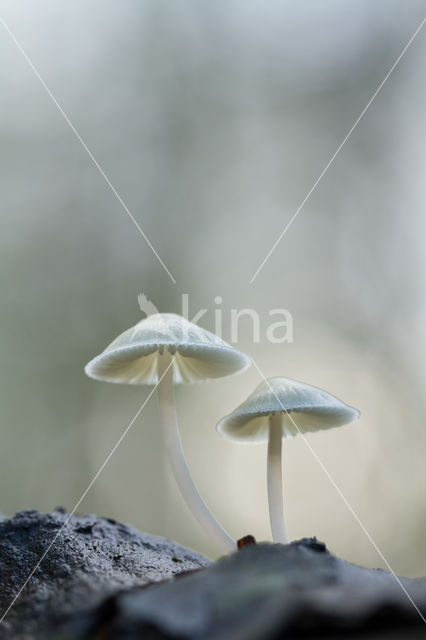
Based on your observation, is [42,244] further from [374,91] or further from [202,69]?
[374,91]

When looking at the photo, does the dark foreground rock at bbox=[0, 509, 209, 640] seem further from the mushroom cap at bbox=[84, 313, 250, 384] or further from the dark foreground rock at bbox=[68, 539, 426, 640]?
the mushroom cap at bbox=[84, 313, 250, 384]

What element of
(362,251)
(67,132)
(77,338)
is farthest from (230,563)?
(67,132)

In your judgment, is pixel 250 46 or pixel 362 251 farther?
pixel 250 46

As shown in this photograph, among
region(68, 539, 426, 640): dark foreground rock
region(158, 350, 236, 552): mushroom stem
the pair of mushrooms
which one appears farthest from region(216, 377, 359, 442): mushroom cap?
region(68, 539, 426, 640): dark foreground rock

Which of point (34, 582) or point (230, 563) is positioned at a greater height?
point (230, 563)

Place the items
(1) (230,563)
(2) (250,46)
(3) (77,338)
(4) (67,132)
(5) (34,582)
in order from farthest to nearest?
(2) (250,46), (4) (67,132), (3) (77,338), (5) (34,582), (1) (230,563)

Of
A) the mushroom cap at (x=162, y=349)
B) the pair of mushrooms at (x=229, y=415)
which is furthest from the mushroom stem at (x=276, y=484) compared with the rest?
the mushroom cap at (x=162, y=349)

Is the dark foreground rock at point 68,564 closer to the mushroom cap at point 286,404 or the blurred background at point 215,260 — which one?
the mushroom cap at point 286,404
